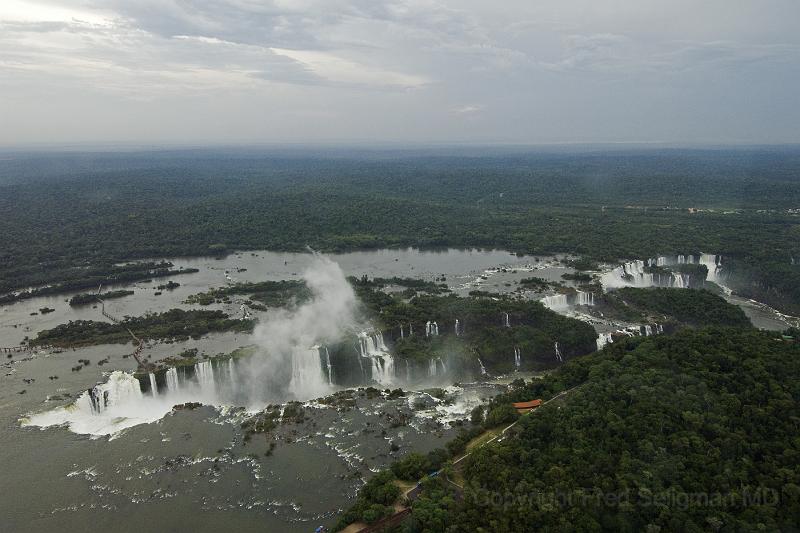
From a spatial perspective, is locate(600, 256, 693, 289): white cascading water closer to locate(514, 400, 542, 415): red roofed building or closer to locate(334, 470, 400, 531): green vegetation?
locate(514, 400, 542, 415): red roofed building

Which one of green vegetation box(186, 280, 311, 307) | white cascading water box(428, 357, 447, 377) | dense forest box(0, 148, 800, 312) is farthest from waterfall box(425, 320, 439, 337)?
dense forest box(0, 148, 800, 312)

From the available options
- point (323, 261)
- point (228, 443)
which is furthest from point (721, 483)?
point (323, 261)

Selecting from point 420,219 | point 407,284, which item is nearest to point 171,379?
point 407,284

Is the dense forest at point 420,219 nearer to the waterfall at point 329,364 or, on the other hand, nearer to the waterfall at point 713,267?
the waterfall at point 713,267

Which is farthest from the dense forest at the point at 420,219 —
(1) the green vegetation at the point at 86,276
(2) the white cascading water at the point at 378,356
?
(2) the white cascading water at the point at 378,356

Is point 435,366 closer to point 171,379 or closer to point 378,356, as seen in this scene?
point 378,356

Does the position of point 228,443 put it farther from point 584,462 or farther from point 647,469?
point 647,469

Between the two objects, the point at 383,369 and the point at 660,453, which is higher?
the point at 660,453
